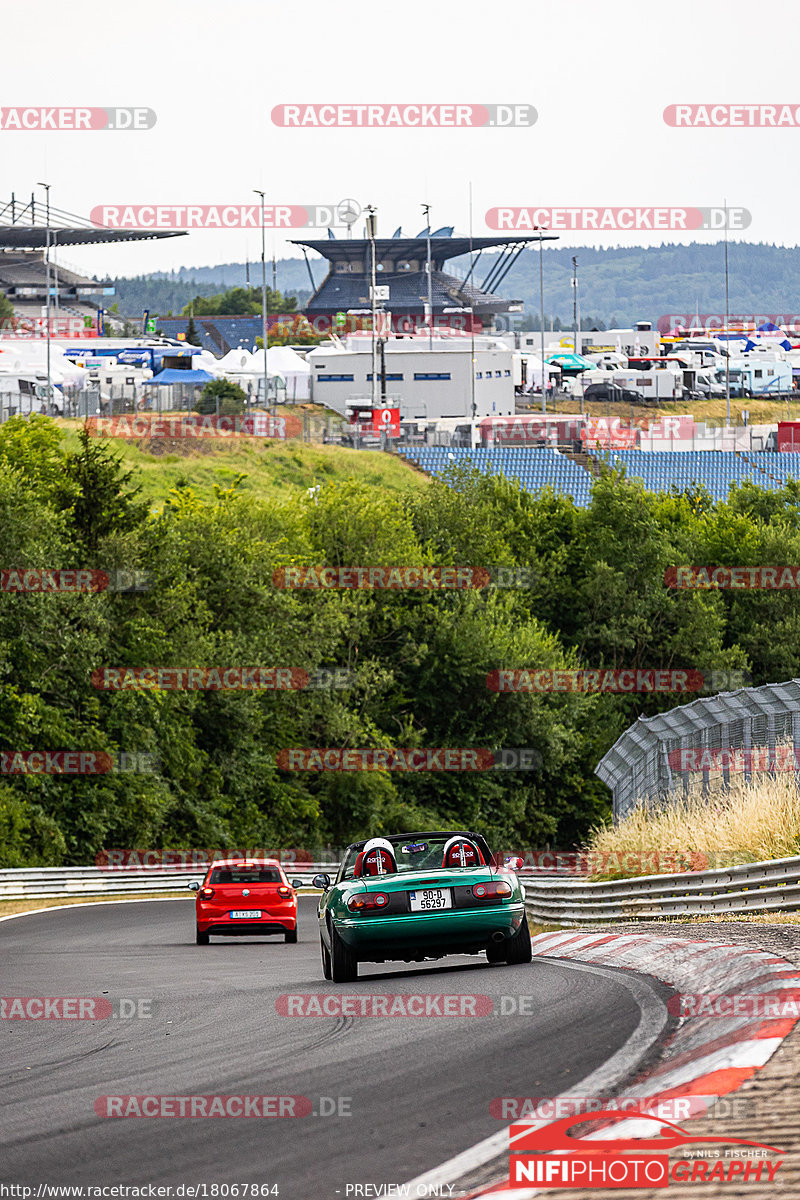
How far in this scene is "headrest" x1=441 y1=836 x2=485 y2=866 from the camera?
12391 millimetres

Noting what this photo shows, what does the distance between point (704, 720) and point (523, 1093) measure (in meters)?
15.5

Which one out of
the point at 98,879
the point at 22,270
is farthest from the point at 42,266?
the point at 98,879

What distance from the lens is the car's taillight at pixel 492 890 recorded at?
11828mm

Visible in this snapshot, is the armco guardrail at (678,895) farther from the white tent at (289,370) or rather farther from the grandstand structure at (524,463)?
the white tent at (289,370)

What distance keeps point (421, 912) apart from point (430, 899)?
0.40ft

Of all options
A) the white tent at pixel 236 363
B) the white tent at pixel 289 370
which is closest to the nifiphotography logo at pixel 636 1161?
the white tent at pixel 289 370

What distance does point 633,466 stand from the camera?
88938mm

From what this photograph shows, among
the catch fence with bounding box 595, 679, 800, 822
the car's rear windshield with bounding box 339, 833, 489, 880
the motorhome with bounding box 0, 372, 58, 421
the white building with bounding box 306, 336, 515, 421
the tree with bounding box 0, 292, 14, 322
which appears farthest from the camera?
the tree with bounding box 0, 292, 14, 322

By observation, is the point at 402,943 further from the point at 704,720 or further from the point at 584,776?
the point at 584,776

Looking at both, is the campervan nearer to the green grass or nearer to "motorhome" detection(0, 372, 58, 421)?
"motorhome" detection(0, 372, 58, 421)

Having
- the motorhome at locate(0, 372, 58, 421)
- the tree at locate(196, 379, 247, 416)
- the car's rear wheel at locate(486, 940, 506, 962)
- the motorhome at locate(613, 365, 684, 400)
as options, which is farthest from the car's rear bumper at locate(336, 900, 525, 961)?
the motorhome at locate(613, 365, 684, 400)

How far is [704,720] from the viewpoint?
21859mm

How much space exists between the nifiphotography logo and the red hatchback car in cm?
1441

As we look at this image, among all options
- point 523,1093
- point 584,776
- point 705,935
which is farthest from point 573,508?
point 523,1093
